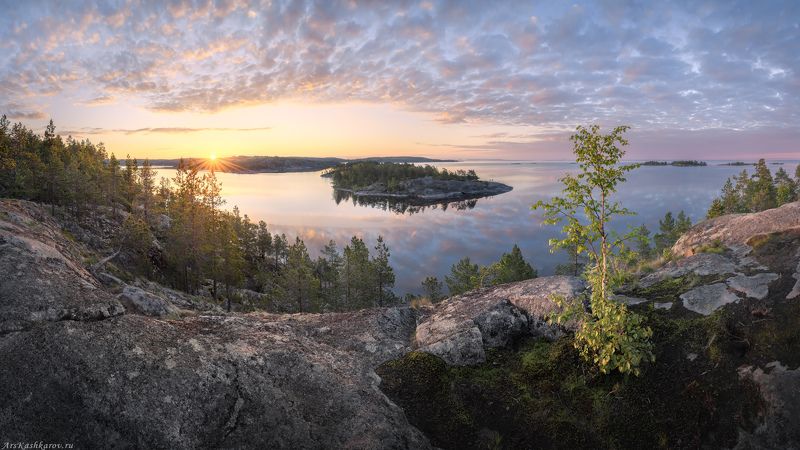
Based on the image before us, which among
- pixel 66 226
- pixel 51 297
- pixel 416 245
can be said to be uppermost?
pixel 51 297

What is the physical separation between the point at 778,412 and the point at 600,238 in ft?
15.4

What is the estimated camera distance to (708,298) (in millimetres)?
11250

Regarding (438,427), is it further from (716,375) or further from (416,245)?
(416,245)

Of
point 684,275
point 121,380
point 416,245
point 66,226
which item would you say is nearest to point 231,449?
point 121,380

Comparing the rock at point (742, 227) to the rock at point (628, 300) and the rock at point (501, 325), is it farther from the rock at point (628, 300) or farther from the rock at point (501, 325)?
the rock at point (501, 325)

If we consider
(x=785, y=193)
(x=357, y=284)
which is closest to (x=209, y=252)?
(x=357, y=284)

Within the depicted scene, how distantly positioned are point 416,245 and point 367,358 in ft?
319

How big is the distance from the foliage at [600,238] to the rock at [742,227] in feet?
29.1

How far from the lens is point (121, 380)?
7371mm

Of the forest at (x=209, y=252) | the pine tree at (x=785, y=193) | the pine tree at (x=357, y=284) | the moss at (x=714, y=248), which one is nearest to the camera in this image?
the moss at (x=714, y=248)

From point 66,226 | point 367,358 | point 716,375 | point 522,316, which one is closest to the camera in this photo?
point 716,375

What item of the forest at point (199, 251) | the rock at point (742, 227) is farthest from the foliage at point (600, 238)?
the forest at point (199, 251)

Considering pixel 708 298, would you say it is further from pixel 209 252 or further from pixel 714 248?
pixel 209 252

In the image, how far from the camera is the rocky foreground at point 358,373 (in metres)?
7.14
